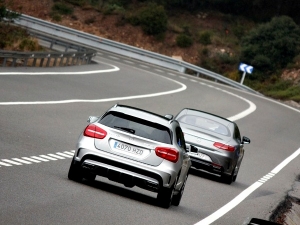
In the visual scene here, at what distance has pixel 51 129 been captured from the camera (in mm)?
22156

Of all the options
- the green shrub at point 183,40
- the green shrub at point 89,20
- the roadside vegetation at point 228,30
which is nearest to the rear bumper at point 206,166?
the roadside vegetation at point 228,30

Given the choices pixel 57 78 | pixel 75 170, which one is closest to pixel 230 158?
pixel 75 170

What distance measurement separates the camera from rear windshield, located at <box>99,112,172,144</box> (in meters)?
13.7

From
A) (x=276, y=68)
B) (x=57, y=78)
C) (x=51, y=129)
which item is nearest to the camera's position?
(x=51, y=129)

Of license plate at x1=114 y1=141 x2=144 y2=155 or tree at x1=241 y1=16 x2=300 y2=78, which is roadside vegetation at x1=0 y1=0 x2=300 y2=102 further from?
license plate at x1=114 y1=141 x2=144 y2=155

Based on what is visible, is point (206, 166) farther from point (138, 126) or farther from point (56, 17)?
point (56, 17)

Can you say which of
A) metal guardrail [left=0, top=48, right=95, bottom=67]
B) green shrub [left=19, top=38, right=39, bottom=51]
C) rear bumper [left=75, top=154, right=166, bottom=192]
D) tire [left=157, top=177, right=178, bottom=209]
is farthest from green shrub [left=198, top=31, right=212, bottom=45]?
rear bumper [left=75, top=154, right=166, bottom=192]

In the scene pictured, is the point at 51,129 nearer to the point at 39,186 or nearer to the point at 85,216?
the point at 39,186

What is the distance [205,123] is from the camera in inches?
834

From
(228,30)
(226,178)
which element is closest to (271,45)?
(228,30)

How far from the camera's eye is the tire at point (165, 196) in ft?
45.4

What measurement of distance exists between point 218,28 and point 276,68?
11.1m

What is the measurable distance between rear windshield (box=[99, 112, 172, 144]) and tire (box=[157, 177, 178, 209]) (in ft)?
2.26

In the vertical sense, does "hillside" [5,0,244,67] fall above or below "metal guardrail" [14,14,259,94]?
below
